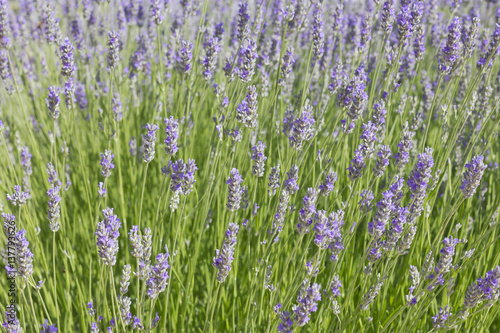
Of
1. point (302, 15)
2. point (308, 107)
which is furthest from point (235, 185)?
point (302, 15)

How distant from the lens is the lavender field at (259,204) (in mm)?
1514

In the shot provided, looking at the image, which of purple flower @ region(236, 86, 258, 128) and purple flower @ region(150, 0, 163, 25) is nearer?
purple flower @ region(236, 86, 258, 128)

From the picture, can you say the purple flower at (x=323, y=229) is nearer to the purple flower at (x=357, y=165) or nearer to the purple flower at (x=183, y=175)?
the purple flower at (x=357, y=165)

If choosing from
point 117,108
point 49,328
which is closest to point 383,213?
point 49,328

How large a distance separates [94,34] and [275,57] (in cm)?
188

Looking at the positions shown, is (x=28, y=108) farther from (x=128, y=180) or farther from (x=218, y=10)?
(x=218, y=10)

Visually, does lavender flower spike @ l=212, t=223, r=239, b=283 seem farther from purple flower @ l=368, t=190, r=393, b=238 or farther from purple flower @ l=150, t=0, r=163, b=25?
purple flower @ l=150, t=0, r=163, b=25

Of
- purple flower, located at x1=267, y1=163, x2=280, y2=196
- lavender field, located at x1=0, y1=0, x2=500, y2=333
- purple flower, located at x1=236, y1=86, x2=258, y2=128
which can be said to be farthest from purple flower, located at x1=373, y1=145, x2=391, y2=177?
purple flower, located at x1=236, y1=86, x2=258, y2=128

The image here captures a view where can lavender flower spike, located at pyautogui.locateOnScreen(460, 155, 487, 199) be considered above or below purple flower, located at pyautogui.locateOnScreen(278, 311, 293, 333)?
above

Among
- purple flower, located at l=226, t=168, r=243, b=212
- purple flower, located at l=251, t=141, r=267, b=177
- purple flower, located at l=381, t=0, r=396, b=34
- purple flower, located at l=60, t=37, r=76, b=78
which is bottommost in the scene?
purple flower, located at l=226, t=168, r=243, b=212

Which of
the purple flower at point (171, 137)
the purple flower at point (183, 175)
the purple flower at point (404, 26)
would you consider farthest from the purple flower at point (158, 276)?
the purple flower at point (404, 26)

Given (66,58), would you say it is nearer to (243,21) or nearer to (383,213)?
(243,21)

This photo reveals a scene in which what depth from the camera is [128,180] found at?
2.97 metres

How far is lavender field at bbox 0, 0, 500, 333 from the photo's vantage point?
1.51 metres
